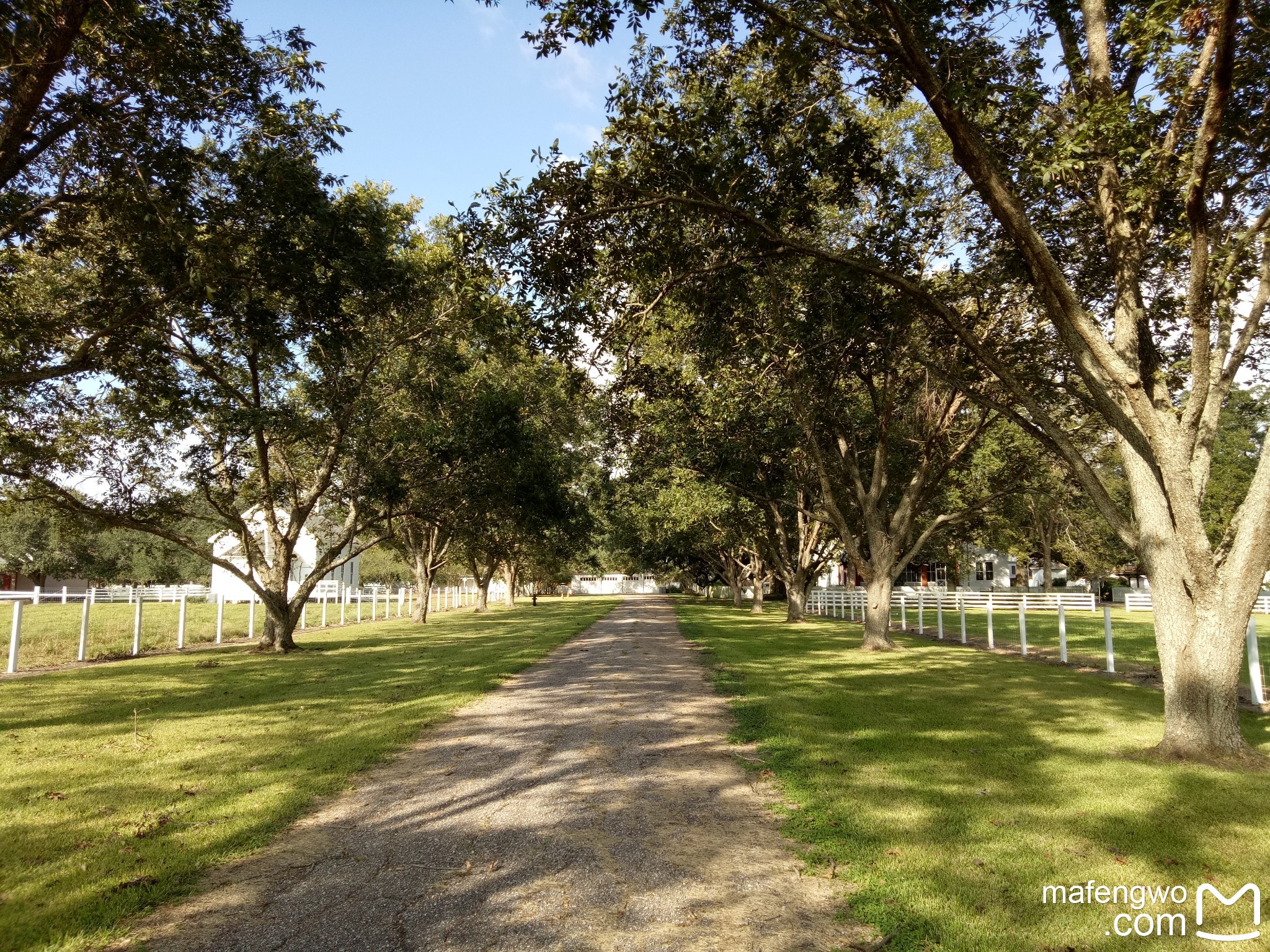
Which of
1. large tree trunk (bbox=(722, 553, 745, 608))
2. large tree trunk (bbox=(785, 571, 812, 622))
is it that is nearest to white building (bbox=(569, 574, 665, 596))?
large tree trunk (bbox=(722, 553, 745, 608))

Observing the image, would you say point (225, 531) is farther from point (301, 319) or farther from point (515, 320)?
point (515, 320)

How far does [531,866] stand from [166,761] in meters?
4.42

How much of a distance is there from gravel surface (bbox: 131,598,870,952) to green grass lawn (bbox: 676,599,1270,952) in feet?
1.39

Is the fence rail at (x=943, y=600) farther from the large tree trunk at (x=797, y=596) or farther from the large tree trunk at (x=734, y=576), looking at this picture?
the large tree trunk at (x=734, y=576)

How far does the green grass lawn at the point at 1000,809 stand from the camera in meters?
3.88

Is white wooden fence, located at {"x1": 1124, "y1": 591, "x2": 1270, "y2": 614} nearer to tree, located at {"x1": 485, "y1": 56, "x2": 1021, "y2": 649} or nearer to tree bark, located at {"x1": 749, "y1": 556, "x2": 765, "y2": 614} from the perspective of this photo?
tree bark, located at {"x1": 749, "y1": 556, "x2": 765, "y2": 614}

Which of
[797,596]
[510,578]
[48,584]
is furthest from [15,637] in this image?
[48,584]

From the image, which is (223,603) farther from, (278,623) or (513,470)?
(513,470)

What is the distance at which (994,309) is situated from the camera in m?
14.8

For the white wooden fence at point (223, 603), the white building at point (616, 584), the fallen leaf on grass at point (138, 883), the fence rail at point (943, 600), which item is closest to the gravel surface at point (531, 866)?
the fallen leaf on grass at point (138, 883)

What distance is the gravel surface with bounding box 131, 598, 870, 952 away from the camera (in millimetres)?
3553

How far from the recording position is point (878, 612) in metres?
19.0

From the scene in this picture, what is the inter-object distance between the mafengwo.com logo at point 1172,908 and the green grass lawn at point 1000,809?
0.06 feet

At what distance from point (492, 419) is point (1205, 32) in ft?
47.7
